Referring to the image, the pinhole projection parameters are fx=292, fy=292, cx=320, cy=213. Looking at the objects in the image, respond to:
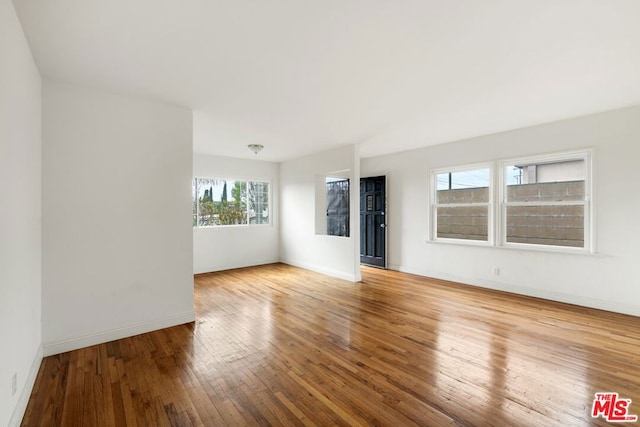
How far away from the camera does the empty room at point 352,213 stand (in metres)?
1.84

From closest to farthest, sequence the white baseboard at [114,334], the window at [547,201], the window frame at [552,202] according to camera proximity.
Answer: the white baseboard at [114,334]
the window frame at [552,202]
the window at [547,201]

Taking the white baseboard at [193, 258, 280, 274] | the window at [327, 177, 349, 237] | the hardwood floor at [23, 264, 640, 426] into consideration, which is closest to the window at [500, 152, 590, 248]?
the hardwood floor at [23, 264, 640, 426]

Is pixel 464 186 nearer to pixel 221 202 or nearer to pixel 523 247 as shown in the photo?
pixel 523 247

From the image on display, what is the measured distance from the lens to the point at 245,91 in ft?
9.73

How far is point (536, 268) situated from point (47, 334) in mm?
5835

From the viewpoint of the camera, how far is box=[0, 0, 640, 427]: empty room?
1.84m

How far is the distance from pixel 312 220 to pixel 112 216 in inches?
149

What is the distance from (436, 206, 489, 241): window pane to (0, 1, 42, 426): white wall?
554 centimetres

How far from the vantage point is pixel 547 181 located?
14.0 ft

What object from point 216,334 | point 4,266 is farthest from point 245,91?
point 216,334

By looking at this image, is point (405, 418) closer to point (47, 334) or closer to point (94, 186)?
point (47, 334)

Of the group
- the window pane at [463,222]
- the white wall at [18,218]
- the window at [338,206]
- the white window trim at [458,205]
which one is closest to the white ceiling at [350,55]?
the white wall at [18,218]

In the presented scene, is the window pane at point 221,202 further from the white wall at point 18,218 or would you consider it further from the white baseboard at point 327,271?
the white wall at point 18,218

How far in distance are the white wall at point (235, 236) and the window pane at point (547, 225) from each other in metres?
4.82
